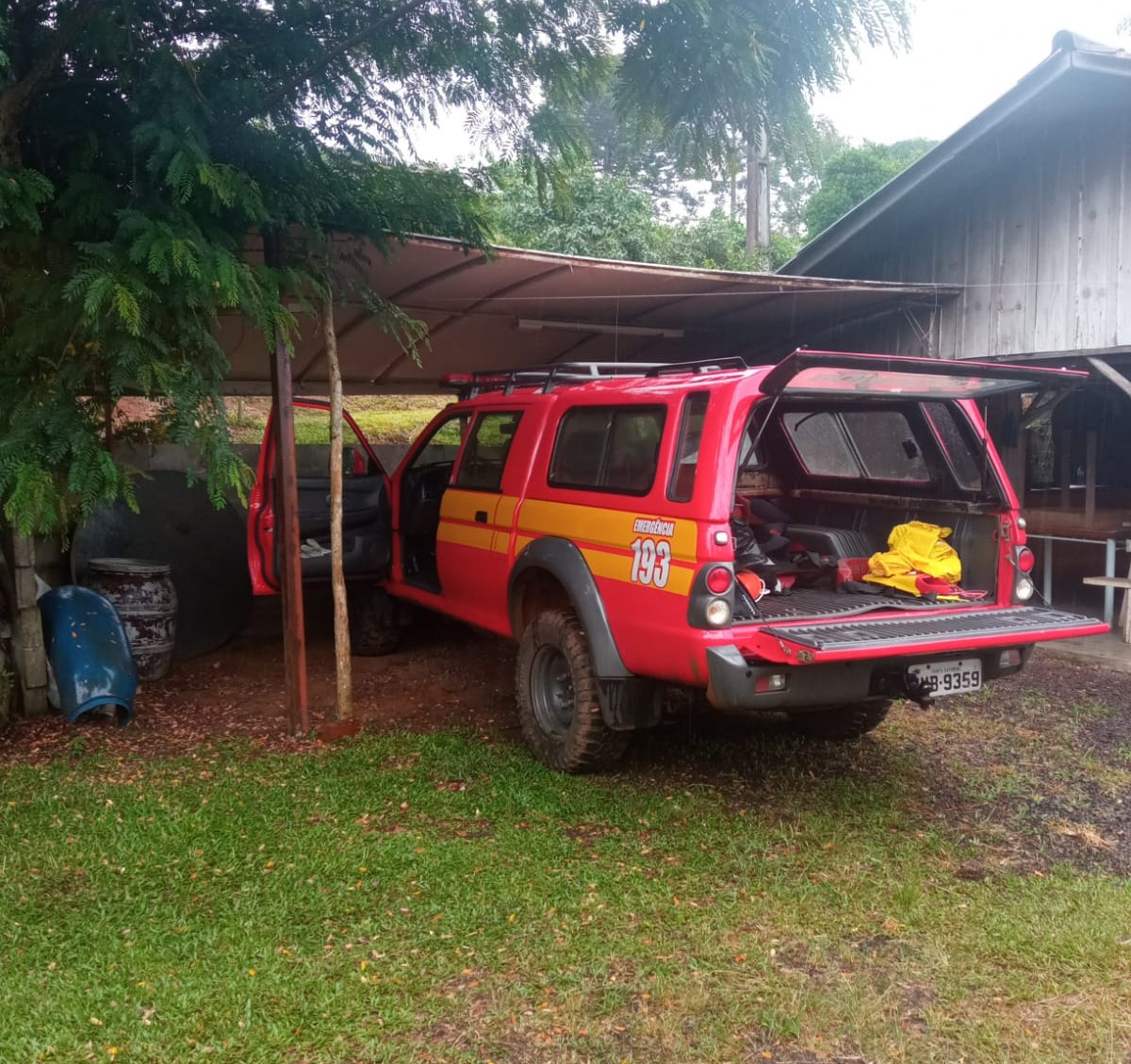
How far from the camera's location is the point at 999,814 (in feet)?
15.3

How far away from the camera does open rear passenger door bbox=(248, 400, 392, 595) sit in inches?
260

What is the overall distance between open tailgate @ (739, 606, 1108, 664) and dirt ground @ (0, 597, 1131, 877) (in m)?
0.87

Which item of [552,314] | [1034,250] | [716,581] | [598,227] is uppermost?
[598,227]

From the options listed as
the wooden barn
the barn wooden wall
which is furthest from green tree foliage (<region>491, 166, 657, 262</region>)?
the barn wooden wall

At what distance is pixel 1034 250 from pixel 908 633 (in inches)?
206

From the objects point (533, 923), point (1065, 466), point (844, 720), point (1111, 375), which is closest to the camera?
point (533, 923)

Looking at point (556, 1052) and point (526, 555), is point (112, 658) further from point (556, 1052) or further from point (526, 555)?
point (556, 1052)

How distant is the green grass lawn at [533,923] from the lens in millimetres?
3004

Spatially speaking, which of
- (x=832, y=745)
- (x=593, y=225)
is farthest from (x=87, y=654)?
(x=593, y=225)

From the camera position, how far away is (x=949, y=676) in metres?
4.46

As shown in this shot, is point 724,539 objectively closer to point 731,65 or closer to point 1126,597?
point 731,65

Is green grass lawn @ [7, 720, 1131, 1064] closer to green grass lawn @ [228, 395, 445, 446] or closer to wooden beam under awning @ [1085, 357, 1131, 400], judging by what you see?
wooden beam under awning @ [1085, 357, 1131, 400]

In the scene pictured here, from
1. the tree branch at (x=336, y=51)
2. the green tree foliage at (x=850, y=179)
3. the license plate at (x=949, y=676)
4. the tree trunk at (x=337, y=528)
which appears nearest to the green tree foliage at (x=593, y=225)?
the green tree foliage at (x=850, y=179)

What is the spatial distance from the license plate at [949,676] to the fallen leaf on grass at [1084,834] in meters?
0.70
